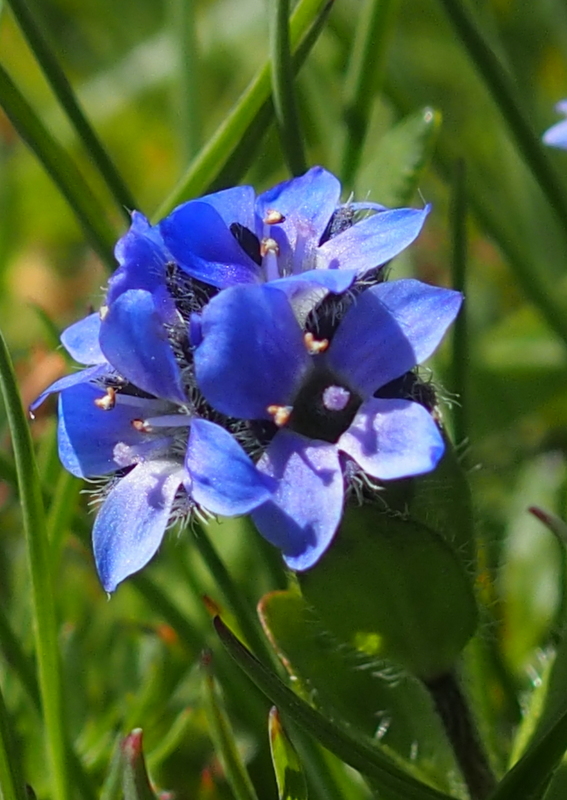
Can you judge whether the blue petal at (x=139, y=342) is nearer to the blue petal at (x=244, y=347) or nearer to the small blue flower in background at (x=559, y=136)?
the blue petal at (x=244, y=347)

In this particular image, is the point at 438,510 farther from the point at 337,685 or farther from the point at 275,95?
the point at 275,95

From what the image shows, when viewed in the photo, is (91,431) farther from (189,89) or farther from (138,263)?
(189,89)

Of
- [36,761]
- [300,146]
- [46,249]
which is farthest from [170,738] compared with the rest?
[46,249]

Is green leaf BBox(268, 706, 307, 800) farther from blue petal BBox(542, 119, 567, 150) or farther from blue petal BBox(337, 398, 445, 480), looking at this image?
blue petal BBox(542, 119, 567, 150)

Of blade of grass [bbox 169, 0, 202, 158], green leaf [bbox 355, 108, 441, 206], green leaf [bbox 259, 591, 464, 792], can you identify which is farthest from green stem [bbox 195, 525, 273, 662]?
blade of grass [bbox 169, 0, 202, 158]

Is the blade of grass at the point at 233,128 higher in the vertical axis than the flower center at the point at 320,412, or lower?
higher

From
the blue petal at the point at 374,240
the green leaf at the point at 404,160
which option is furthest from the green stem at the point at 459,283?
the blue petal at the point at 374,240
